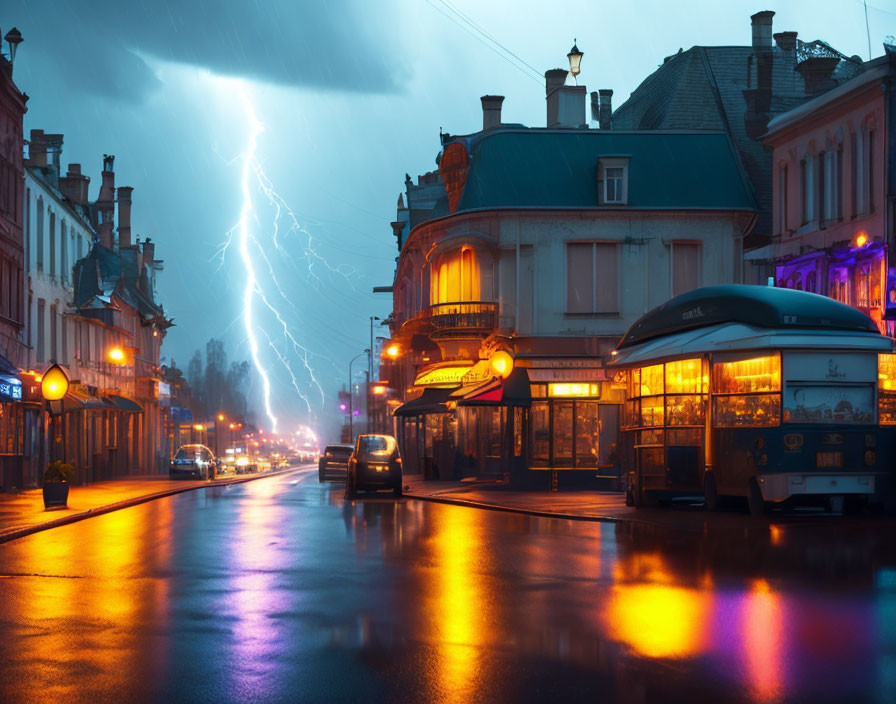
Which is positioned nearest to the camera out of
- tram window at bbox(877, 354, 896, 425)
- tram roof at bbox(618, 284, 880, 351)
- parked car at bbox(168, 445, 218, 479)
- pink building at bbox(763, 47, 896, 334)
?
tram window at bbox(877, 354, 896, 425)

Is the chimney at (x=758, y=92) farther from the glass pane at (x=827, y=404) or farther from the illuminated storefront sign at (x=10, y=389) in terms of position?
the illuminated storefront sign at (x=10, y=389)

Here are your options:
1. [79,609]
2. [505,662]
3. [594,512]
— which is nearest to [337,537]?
[594,512]

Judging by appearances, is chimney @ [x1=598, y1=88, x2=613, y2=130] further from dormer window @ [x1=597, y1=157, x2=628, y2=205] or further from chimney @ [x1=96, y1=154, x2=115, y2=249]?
chimney @ [x1=96, y1=154, x2=115, y2=249]

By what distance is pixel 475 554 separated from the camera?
55.4 feet

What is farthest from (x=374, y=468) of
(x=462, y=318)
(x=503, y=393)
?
(x=462, y=318)

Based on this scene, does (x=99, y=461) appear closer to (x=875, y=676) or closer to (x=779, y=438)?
(x=779, y=438)

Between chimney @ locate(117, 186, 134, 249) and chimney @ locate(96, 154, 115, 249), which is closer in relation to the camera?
chimney @ locate(96, 154, 115, 249)

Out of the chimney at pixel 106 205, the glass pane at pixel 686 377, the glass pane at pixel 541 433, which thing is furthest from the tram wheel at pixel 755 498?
the chimney at pixel 106 205

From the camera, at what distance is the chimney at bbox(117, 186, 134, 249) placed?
77.8 m

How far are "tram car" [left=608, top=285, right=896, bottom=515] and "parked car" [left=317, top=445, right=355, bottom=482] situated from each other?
32.3 m

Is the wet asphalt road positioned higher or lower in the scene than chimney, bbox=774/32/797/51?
lower

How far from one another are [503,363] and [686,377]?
16335 millimetres

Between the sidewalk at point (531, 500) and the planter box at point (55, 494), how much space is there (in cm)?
918

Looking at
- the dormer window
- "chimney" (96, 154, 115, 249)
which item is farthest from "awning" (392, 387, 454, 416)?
"chimney" (96, 154, 115, 249)
